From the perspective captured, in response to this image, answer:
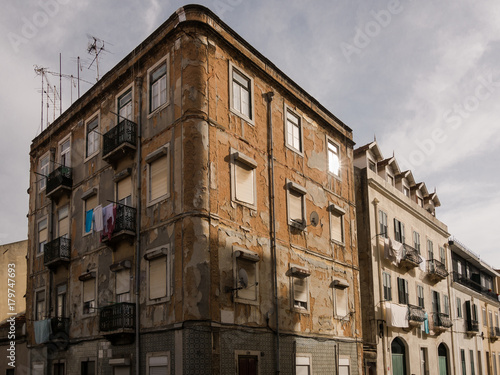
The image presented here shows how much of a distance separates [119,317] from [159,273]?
201 cm

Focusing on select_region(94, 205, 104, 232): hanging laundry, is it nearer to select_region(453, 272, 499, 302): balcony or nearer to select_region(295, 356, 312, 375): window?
select_region(295, 356, 312, 375): window

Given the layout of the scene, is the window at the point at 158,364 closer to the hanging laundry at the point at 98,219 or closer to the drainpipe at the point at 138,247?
the drainpipe at the point at 138,247

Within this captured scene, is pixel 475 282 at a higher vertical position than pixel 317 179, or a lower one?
lower

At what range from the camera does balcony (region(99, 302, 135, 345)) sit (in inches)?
723

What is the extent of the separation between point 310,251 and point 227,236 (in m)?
5.45

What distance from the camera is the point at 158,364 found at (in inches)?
688

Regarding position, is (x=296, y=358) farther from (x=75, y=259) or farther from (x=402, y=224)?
(x=402, y=224)

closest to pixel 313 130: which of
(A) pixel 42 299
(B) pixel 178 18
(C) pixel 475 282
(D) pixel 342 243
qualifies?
(D) pixel 342 243

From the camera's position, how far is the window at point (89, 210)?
2245 centimetres

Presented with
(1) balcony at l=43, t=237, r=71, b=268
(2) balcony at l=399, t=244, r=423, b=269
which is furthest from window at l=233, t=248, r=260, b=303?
(2) balcony at l=399, t=244, r=423, b=269

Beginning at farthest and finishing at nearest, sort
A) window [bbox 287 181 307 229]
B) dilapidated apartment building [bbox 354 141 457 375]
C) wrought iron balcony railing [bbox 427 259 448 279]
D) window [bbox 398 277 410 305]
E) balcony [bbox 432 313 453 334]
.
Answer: wrought iron balcony railing [bbox 427 259 448 279]
balcony [bbox 432 313 453 334]
window [bbox 398 277 410 305]
dilapidated apartment building [bbox 354 141 457 375]
window [bbox 287 181 307 229]

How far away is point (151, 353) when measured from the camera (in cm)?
1781

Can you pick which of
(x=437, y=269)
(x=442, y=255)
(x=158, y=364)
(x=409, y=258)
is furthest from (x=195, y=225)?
(x=442, y=255)

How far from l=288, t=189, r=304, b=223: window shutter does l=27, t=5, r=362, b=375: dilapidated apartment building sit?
0.22 ft
